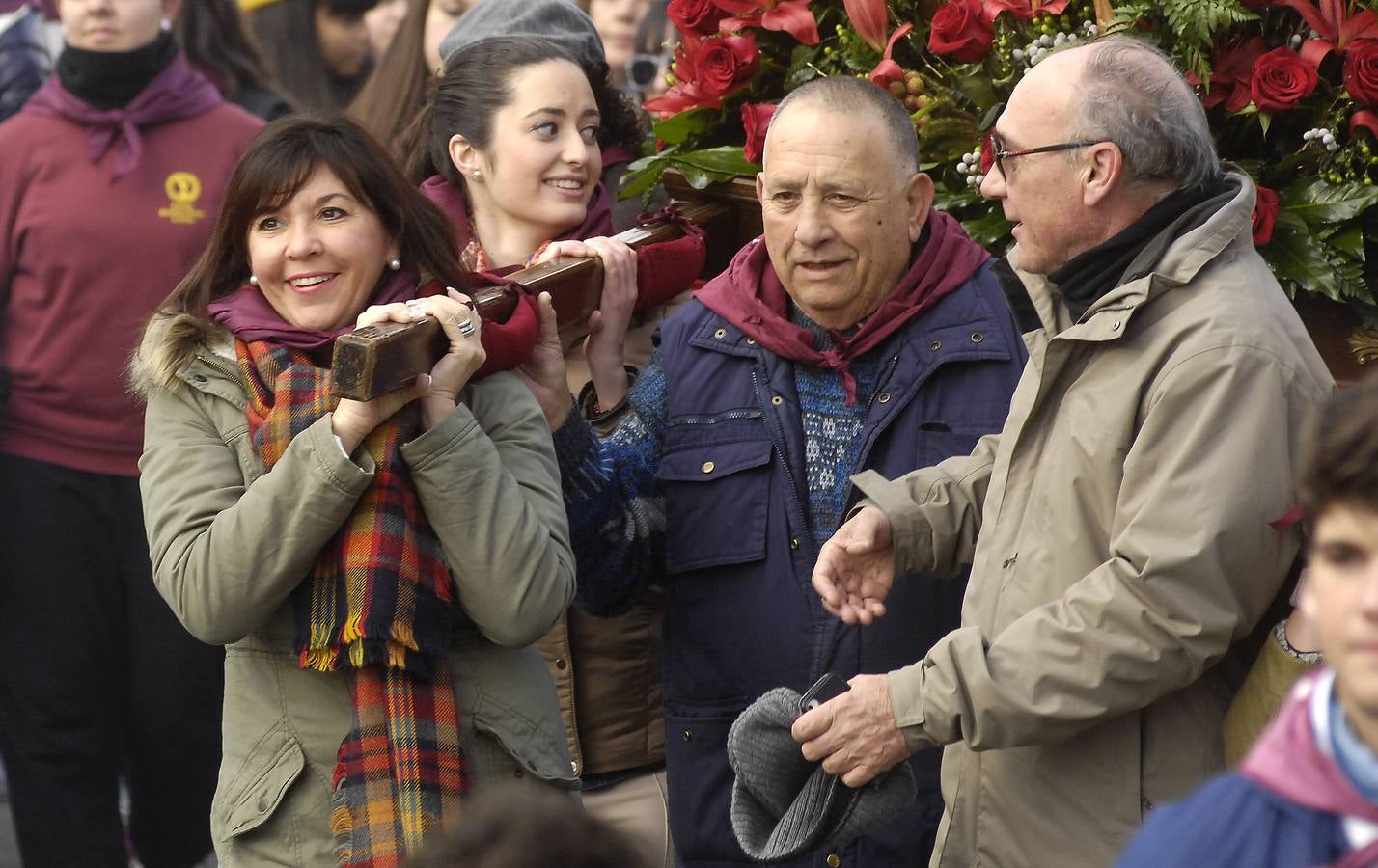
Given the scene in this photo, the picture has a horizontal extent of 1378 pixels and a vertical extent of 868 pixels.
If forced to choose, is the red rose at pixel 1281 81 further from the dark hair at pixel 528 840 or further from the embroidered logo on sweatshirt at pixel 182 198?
the embroidered logo on sweatshirt at pixel 182 198

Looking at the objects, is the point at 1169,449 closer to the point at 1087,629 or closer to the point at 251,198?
the point at 1087,629

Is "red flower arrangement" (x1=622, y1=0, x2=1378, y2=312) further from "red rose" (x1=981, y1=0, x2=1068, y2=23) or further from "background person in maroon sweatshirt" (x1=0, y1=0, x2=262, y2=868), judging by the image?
"background person in maroon sweatshirt" (x1=0, y1=0, x2=262, y2=868)

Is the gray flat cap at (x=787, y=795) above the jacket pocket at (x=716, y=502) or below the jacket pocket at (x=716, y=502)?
below

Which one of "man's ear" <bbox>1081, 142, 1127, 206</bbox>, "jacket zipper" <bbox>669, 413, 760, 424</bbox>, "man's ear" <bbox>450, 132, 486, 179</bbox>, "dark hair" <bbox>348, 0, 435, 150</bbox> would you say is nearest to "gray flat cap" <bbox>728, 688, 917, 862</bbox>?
"jacket zipper" <bbox>669, 413, 760, 424</bbox>

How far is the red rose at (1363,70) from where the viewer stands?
3246 millimetres

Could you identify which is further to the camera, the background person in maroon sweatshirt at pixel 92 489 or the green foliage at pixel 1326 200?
the background person in maroon sweatshirt at pixel 92 489

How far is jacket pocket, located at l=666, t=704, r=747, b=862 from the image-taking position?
11.4 feet

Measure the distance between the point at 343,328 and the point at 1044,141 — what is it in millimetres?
1210

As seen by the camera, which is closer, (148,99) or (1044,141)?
(1044,141)

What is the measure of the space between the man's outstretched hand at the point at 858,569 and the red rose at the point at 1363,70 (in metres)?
1.16

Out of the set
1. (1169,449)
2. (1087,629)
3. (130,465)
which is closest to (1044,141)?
(1169,449)

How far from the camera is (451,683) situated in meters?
2.95

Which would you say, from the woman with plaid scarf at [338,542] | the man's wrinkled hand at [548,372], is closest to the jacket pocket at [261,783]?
the woman with plaid scarf at [338,542]

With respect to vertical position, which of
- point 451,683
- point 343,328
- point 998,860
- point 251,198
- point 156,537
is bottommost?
point 998,860
